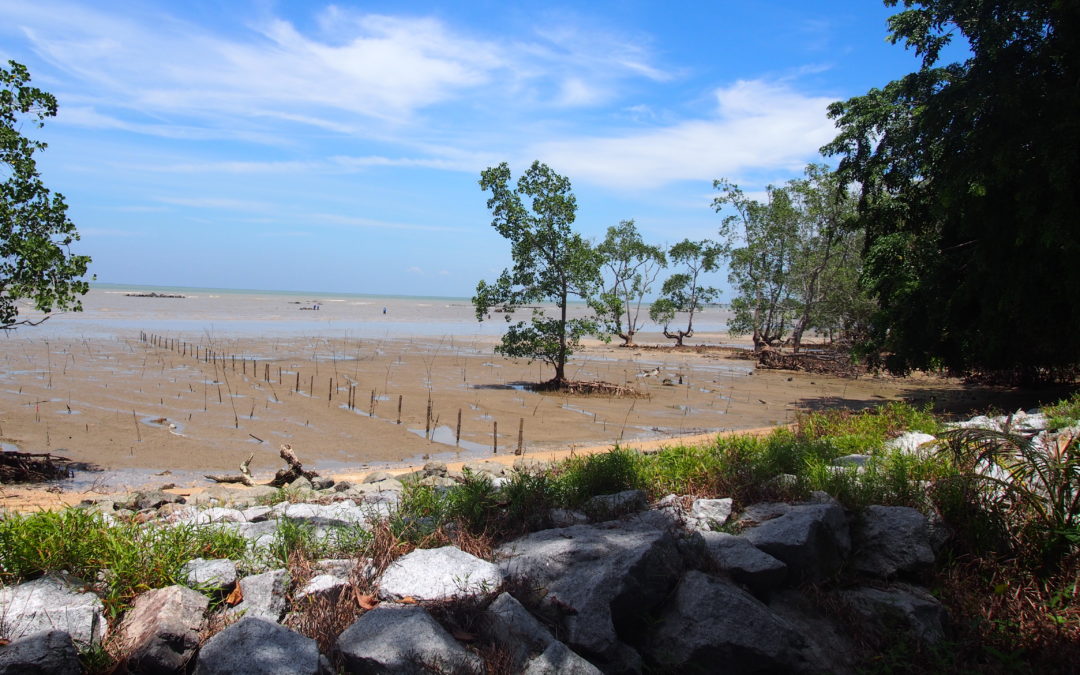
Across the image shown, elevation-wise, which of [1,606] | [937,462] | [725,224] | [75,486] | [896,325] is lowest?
[75,486]

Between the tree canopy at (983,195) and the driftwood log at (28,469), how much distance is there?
1643cm

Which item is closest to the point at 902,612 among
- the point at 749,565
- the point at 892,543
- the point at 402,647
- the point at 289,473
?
the point at 892,543

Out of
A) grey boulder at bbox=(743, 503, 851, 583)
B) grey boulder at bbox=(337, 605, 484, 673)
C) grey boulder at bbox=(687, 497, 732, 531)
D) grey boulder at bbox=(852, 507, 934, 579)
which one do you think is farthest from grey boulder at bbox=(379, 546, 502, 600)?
grey boulder at bbox=(852, 507, 934, 579)

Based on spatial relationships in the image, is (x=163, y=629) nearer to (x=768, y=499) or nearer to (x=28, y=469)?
(x=768, y=499)

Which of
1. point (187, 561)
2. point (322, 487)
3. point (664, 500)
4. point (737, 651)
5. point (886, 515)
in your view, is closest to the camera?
point (737, 651)

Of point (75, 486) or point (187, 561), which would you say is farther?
point (75, 486)

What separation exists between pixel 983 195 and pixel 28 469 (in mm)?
16938

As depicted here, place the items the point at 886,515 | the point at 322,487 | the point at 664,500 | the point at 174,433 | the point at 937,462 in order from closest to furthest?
the point at 886,515, the point at 664,500, the point at 937,462, the point at 322,487, the point at 174,433

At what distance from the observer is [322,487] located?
9.41 metres

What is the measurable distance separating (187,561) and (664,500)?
3738mm

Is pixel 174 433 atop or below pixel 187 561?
below

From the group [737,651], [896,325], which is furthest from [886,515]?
[896,325]

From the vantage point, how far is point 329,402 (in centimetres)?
1733

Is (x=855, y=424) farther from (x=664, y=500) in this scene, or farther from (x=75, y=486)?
(x=75, y=486)
